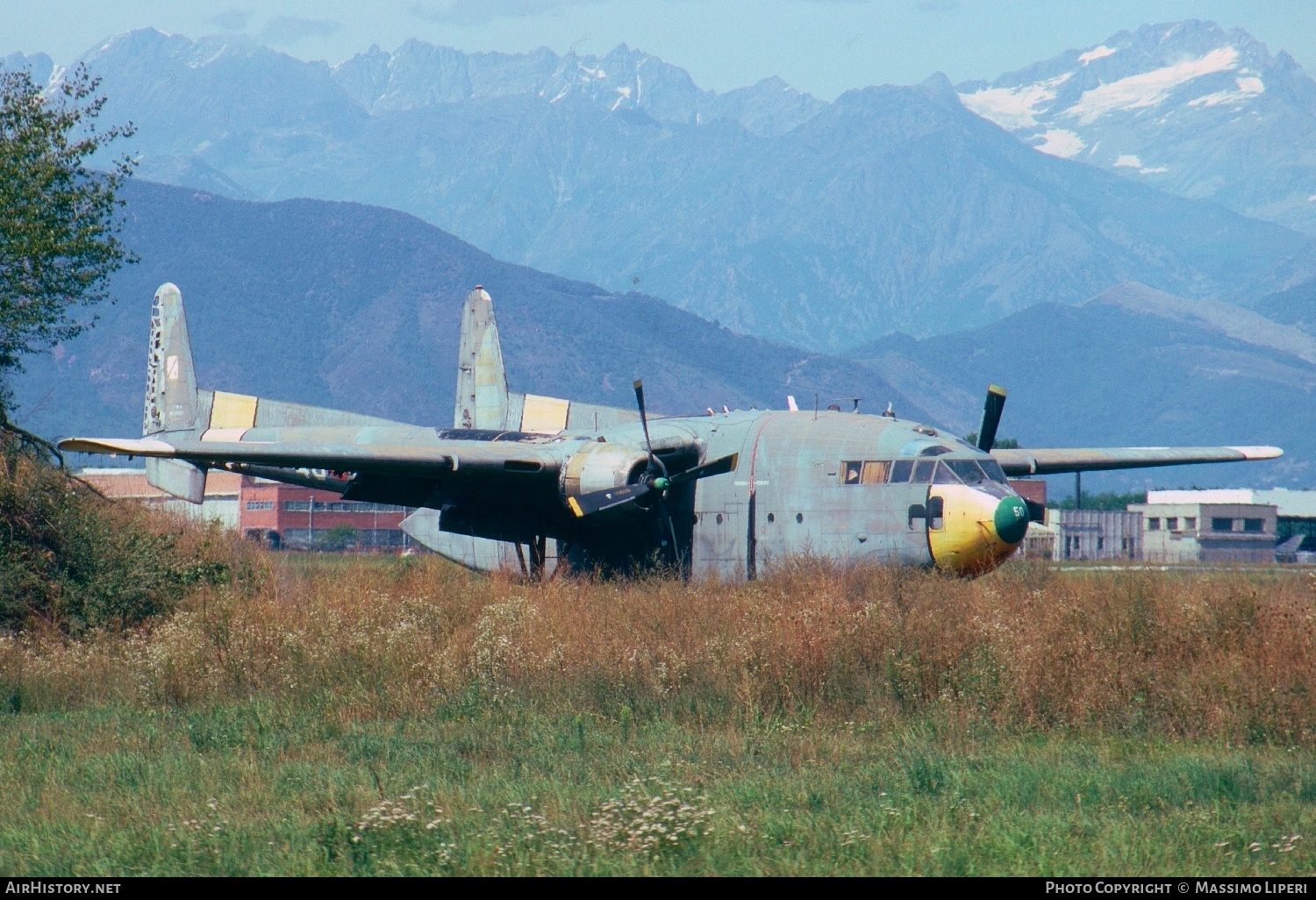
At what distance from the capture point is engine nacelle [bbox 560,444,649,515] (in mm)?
22750

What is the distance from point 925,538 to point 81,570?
13.1 m

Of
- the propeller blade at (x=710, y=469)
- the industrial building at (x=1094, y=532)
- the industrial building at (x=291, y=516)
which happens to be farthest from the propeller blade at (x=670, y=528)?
the industrial building at (x=291, y=516)

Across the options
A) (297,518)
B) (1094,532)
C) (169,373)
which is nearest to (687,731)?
(169,373)

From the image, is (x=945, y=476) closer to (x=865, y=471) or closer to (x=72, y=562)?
(x=865, y=471)

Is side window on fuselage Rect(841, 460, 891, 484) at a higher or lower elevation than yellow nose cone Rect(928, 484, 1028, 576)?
higher

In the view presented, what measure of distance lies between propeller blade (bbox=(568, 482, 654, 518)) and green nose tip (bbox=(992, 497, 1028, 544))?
6069mm

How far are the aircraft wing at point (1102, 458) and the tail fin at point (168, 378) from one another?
19.4m

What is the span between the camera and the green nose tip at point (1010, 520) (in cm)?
2002

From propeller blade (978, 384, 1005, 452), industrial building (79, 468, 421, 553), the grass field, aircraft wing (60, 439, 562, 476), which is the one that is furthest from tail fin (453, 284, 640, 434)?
industrial building (79, 468, 421, 553)

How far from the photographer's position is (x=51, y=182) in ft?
83.3

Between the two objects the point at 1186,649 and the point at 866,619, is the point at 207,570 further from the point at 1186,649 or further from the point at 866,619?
the point at 1186,649

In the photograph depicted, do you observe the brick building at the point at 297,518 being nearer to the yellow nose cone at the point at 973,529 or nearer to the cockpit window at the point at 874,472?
the cockpit window at the point at 874,472

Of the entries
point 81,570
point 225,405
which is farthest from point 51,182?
point 81,570

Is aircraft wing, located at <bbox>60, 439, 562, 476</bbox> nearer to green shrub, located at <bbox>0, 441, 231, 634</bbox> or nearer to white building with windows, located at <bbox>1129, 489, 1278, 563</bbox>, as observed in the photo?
green shrub, located at <bbox>0, 441, 231, 634</bbox>
